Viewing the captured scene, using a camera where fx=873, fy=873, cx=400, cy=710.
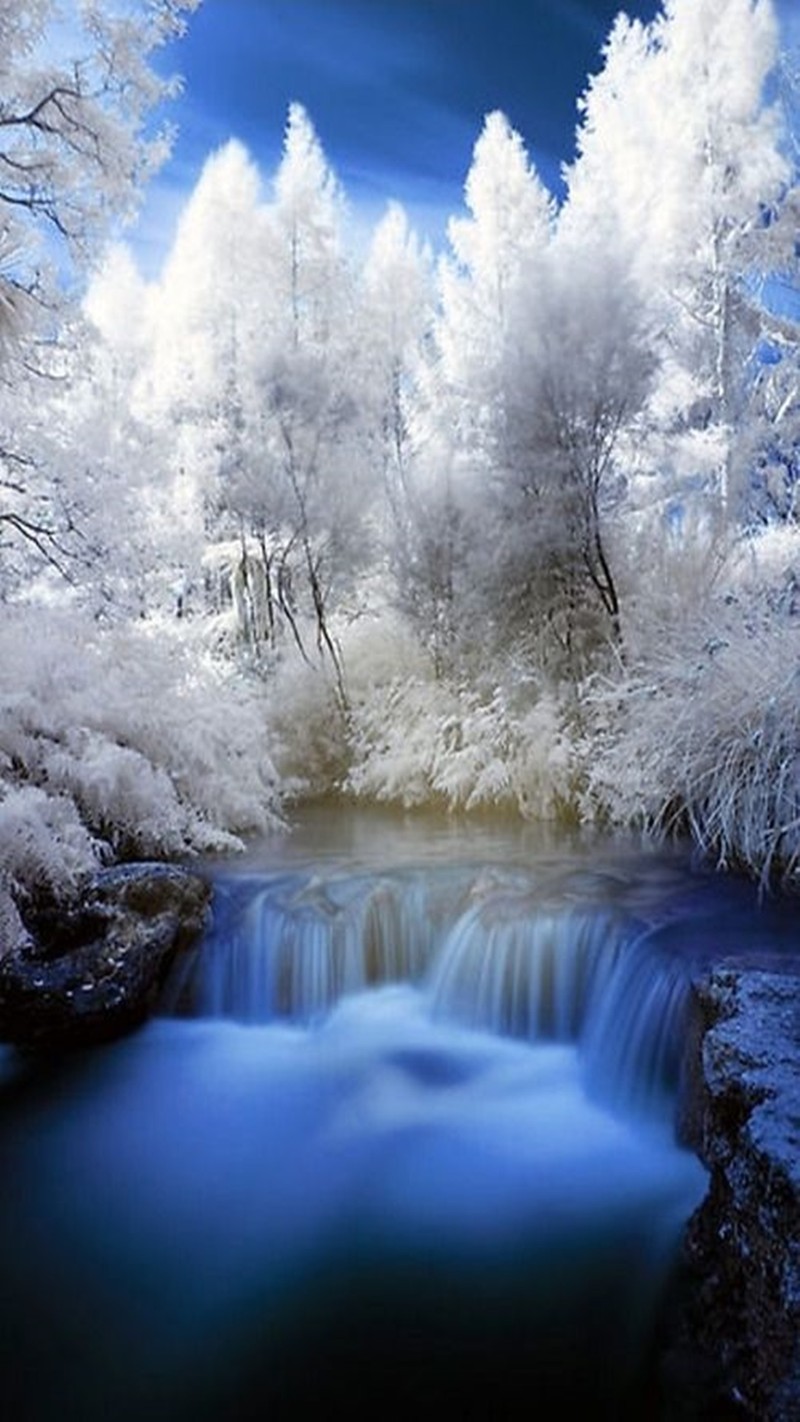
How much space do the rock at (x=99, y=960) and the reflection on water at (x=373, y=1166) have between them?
149 millimetres

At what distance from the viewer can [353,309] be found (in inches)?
463

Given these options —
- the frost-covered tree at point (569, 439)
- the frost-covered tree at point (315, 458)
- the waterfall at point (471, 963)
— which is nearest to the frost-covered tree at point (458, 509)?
the frost-covered tree at point (569, 439)

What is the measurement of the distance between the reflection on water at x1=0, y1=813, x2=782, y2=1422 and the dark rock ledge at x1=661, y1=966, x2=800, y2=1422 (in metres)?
0.17

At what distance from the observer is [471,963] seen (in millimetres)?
4352

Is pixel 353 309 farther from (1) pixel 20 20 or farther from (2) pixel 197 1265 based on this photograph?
(2) pixel 197 1265

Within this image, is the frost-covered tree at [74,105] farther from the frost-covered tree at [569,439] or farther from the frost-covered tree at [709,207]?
the frost-covered tree at [709,207]

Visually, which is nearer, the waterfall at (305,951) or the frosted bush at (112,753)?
the waterfall at (305,951)

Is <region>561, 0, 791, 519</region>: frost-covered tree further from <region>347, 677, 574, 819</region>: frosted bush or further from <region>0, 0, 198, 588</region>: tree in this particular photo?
<region>0, 0, 198, 588</region>: tree

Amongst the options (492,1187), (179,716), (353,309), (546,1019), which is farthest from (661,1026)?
(353,309)

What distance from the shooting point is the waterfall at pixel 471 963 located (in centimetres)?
366

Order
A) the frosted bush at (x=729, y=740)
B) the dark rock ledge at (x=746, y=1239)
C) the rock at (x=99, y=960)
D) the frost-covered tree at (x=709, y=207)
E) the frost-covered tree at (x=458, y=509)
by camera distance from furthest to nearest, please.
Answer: the frost-covered tree at (x=709, y=207), the frost-covered tree at (x=458, y=509), the frosted bush at (x=729, y=740), the rock at (x=99, y=960), the dark rock ledge at (x=746, y=1239)

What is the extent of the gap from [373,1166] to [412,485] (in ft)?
22.1

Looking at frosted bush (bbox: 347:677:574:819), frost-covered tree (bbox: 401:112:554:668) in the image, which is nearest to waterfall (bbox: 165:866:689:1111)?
frosted bush (bbox: 347:677:574:819)

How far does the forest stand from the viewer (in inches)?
197
